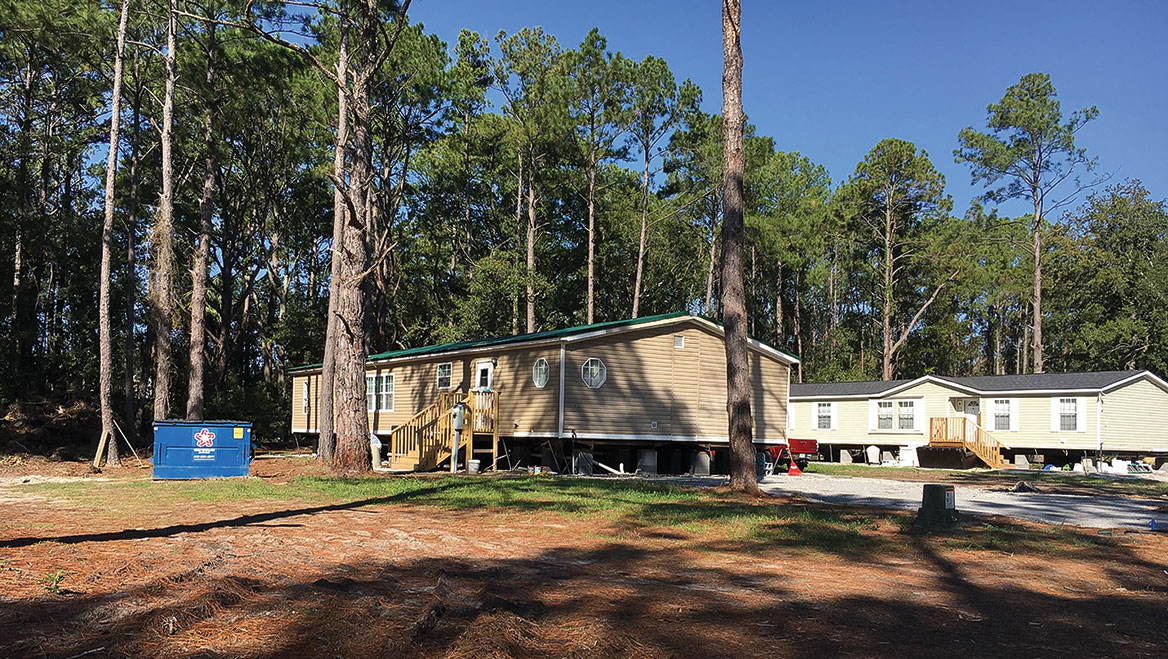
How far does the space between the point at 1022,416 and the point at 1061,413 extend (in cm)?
131

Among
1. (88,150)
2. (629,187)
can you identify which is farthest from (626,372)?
(88,150)

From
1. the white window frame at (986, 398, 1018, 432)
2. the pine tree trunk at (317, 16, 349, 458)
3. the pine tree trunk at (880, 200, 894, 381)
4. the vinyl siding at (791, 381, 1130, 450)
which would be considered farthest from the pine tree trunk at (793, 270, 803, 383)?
the pine tree trunk at (317, 16, 349, 458)

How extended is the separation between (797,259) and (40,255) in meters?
35.7

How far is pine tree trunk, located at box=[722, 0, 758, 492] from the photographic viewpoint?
13.2 m

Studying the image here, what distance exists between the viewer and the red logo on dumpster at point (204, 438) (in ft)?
55.1

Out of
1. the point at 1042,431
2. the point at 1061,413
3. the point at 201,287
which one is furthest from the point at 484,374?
the point at 1061,413

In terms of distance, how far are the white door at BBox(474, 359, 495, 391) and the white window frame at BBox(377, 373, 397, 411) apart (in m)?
4.77

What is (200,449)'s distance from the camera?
16812mm

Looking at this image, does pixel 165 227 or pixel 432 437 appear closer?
pixel 432 437

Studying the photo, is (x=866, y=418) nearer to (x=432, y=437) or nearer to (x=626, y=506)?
(x=432, y=437)

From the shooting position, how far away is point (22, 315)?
31.6m

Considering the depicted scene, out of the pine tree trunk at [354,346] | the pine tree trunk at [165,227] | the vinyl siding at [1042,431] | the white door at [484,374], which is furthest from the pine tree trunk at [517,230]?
the vinyl siding at [1042,431]

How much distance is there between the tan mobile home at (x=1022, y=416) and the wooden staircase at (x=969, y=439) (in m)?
0.04

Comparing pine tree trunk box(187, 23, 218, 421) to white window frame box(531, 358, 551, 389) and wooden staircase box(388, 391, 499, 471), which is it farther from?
white window frame box(531, 358, 551, 389)
